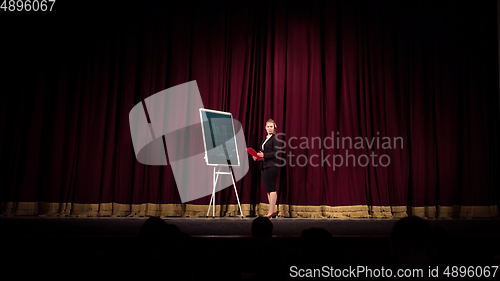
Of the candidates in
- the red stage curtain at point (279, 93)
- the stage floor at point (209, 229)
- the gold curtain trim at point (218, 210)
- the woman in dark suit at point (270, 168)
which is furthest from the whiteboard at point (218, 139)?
the stage floor at point (209, 229)

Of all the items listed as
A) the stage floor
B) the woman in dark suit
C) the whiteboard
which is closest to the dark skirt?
the woman in dark suit

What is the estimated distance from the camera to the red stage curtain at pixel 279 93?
490 cm

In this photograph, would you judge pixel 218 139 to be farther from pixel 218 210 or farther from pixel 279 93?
pixel 279 93

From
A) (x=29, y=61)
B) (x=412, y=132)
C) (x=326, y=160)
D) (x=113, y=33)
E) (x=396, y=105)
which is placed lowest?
(x=326, y=160)

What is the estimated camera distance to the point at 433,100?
520 cm

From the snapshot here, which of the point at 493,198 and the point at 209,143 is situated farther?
the point at 493,198

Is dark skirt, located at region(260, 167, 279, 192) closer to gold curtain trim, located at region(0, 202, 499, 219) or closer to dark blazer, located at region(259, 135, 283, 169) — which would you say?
dark blazer, located at region(259, 135, 283, 169)

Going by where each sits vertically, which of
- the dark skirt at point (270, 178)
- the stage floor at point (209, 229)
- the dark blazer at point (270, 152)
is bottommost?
the stage floor at point (209, 229)

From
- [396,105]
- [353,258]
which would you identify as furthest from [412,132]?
[353,258]

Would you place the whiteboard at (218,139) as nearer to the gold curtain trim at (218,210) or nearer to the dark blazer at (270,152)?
the dark blazer at (270,152)

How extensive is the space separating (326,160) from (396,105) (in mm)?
1477

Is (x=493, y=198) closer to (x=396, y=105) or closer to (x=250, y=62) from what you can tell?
(x=396, y=105)

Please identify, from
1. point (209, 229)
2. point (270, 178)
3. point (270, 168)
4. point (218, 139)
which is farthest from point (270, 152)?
point (209, 229)

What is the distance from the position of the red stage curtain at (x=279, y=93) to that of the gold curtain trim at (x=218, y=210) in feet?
0.10
